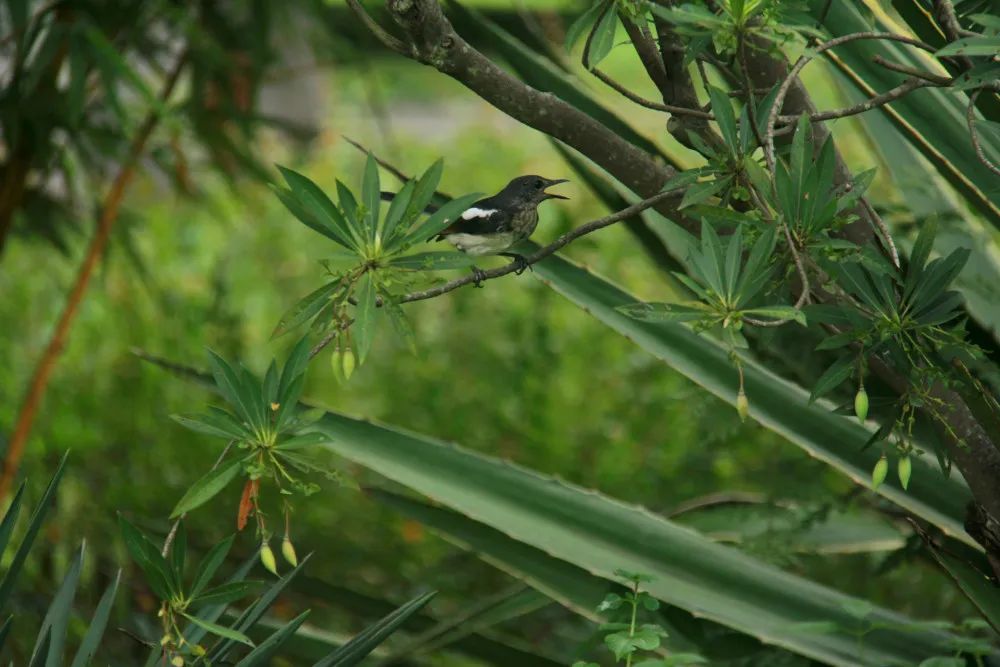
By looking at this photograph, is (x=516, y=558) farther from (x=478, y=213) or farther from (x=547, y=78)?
(x=547, y=78)

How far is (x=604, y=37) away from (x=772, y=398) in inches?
25.5

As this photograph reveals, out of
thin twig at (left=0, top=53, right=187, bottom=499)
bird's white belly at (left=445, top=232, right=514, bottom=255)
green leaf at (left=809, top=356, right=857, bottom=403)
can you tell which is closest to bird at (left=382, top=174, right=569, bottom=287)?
bird's white belly at (left=445, top=232, right=514, bottom=255)

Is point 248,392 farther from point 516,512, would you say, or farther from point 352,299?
point 516,512

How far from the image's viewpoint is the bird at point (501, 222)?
1081 mm

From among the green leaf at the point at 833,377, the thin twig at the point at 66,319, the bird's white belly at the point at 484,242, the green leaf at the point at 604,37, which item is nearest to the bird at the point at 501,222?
the bird's white belly at the point at 484,242

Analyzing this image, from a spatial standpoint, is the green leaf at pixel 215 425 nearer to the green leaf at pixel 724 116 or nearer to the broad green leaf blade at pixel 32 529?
the broad green leaf blade at pixel 32 529

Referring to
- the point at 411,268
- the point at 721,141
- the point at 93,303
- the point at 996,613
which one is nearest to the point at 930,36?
the point at 721,141

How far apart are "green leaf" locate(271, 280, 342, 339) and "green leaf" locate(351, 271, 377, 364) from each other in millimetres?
24

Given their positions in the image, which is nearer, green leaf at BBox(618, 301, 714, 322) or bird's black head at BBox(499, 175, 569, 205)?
green leaf at BBox(618, 301, 714, 322)

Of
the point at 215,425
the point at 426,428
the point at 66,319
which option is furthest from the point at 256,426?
the point at 426,428

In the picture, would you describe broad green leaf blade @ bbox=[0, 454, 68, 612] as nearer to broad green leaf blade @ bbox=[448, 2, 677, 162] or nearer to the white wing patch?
the white wing patch

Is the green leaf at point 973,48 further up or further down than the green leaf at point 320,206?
further up

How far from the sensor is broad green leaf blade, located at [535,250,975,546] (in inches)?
56.1

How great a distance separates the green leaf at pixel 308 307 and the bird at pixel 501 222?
0.19m
